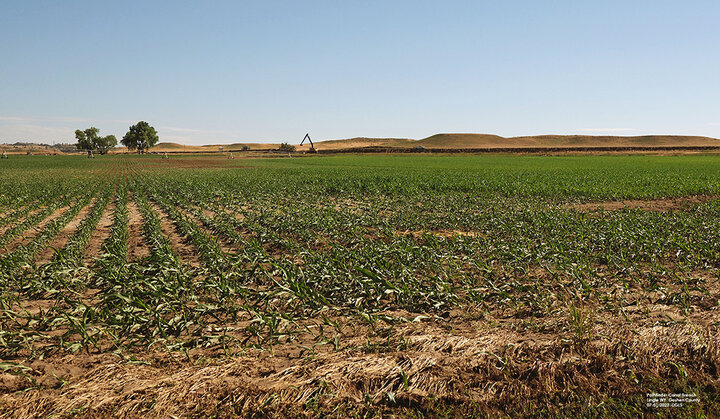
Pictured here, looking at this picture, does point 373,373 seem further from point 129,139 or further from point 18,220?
point 129,139

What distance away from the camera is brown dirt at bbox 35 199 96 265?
9847mm

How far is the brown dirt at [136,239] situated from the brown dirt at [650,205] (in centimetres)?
1742

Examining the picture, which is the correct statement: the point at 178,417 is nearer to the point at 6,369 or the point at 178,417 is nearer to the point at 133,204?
the point at 6,369

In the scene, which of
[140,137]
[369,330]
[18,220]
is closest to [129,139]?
[140,137]

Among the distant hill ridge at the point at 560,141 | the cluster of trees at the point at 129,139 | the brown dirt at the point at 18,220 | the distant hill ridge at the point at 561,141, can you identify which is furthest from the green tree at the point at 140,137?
the brown dirt at the point at 18,220

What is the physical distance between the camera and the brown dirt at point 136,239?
33.3 feet

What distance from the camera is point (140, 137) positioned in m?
161

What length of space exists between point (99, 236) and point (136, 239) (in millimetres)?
1577

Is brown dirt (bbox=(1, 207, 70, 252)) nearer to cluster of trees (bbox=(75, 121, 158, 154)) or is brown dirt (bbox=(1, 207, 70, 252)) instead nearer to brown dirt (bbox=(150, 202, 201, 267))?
brown dirt (bbox=(150, 202, 201, 267))

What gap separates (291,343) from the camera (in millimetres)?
5445

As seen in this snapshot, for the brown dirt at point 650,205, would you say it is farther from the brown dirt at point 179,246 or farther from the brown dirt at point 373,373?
the brown dirt at point 179,246

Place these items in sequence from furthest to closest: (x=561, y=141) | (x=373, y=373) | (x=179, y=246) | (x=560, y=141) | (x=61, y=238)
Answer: (x=560, y=141) < (x=561, y=141) < (x=61, y=238) < (x=179, y=246) < (x=373, y=373)

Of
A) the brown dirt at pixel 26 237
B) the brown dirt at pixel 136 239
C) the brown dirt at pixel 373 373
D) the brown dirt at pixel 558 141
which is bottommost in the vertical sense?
the brown dirt at pixel 373 373

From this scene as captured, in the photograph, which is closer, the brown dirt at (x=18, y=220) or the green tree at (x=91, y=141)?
the brown dirt at (x=18, y=220)
